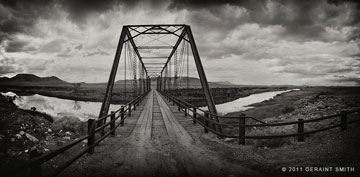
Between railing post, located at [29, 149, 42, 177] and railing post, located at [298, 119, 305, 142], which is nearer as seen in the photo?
railing post, located at [29, 149, 42, 177]

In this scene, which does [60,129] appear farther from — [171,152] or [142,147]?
[171,152]

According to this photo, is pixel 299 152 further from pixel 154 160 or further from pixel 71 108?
pixel 71 108

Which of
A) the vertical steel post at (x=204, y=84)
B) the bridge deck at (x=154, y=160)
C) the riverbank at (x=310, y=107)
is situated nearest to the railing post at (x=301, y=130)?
the vertical steel post at (x=204, y=84)

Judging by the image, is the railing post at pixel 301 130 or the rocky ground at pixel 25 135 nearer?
the rocky ground at pixel 25 135

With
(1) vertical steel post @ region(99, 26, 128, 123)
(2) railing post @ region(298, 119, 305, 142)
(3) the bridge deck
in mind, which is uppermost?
(1) vertical steel post @ region(99, 26, 128, 123)

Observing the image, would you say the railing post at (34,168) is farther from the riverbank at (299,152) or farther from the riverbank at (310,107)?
the riverbank at (310,107)

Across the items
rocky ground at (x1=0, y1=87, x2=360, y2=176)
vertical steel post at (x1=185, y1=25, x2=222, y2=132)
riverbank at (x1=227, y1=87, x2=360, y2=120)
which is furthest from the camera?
riverbank at (x1=227, y1=87, x2=360, y2=120)

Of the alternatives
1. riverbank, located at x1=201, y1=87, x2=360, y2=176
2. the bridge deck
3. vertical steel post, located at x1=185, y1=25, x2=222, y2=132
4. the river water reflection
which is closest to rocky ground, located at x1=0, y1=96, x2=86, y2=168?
the bridge deck

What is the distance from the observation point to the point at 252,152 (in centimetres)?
589

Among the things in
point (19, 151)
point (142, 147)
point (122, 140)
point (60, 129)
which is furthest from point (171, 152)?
point (60, 129)

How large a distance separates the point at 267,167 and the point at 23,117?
11.0 meters

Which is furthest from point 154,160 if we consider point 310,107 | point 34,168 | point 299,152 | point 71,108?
point 71,108

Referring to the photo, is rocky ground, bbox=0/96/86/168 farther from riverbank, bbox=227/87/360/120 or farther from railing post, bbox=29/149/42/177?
riverbank, bbox=227/87/360/120

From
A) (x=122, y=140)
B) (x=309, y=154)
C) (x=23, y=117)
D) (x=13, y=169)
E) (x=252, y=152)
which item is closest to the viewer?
(x=13, y=169)
